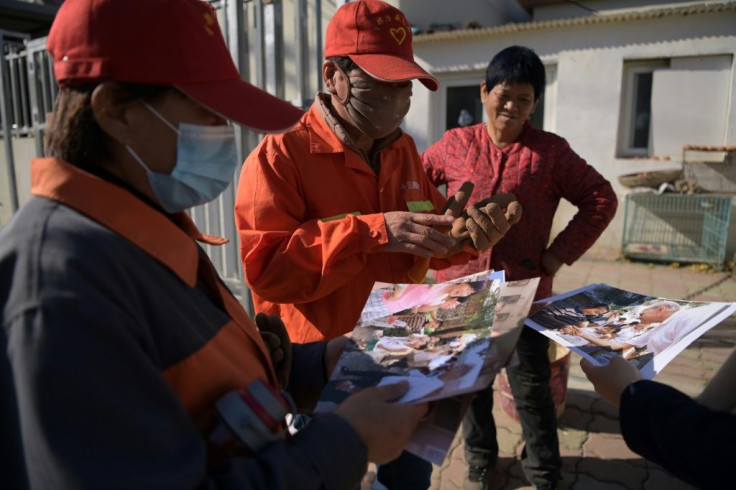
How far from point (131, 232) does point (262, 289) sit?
0.87 meters

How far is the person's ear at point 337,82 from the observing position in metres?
1.87

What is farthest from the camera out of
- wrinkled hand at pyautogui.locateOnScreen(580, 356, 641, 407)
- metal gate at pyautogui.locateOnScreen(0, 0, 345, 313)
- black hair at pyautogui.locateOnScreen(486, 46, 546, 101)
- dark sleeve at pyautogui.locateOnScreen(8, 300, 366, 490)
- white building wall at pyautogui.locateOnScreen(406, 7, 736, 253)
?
white building wall at pyautogui.locateOnScreen(406, 7, 736, 253)

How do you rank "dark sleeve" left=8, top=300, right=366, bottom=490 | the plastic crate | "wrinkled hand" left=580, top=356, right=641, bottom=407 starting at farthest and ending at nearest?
the plastic crate, "wrinkled hand" left=580, top=356, right=641, bottom=407, "dark sleeve" left=8, top=300, right=366, bottom=490

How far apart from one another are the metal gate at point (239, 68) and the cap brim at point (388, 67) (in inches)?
62.0

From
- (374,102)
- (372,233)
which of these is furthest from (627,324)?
(374,102)

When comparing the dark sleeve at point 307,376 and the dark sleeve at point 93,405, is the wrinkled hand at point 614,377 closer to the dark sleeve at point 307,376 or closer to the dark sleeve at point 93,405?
the dark sleeve at point 307,376

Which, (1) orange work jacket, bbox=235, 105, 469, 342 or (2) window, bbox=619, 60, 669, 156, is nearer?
(1) orange work jacket, bbox=235, 105, 469, 342

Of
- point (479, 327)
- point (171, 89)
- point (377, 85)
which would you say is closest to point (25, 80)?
point (377, 85)

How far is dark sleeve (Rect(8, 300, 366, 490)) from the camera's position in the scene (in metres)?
0.70

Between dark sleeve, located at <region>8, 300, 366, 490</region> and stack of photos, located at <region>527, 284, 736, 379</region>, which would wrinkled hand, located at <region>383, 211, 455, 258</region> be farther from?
dark sleeve, located at <region>8, 300, 366, 490</region>

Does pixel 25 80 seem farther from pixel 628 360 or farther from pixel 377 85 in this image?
pixel 628 360

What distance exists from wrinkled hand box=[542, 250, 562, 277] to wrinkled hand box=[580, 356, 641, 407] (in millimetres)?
1369

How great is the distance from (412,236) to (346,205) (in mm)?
297

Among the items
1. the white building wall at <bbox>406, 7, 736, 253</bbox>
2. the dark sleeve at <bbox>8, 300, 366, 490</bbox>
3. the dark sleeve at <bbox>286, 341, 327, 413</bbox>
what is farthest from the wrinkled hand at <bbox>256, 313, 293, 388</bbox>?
the white building wall at <bbox>406, 7, 736, 253</bbox>
